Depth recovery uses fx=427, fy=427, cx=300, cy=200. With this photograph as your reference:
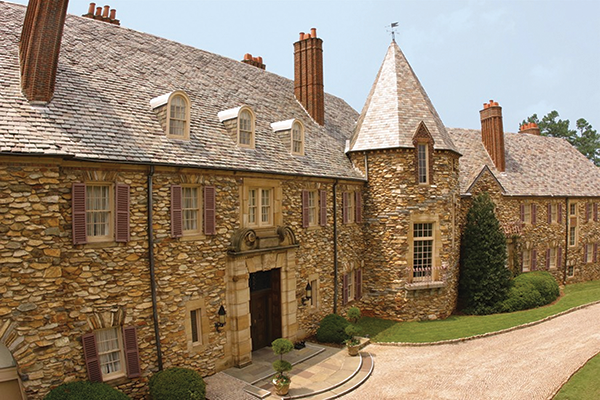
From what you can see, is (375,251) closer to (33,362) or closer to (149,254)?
(149,254)

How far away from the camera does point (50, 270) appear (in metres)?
10.3

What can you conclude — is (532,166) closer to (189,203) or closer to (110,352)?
(189,203)

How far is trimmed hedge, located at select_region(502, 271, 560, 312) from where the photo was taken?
953 inches

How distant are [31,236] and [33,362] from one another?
9.65 ft

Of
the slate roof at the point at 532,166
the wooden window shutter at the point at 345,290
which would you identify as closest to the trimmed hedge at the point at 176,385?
the wooden window shutter at the point at 345,290

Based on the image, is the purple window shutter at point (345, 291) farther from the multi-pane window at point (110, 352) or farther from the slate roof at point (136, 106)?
the multi-pane window at point (110, 352)

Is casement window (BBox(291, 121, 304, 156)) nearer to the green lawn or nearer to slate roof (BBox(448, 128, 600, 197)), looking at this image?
the green lawn

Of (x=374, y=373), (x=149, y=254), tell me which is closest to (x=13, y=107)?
(x=149, y=254)

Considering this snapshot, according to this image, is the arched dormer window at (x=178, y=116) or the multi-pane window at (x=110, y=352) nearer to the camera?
the multi-pane window at (x=110, y=352)

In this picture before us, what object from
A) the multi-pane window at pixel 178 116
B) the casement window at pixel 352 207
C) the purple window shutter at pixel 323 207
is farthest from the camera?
the casement window at pixel 352 207

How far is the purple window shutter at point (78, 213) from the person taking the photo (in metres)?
11.1

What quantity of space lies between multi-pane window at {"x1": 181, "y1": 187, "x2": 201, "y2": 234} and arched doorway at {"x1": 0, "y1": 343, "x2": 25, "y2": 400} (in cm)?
560

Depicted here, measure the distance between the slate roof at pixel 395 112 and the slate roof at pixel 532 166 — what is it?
23.6 ft

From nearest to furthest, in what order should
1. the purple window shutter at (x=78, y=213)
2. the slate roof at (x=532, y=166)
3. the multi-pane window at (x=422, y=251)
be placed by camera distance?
the purple window shutter at (x=78, y=213)
the multi-pane window at (x=422, y=251)
the slate roof at (x=532, y=166)
